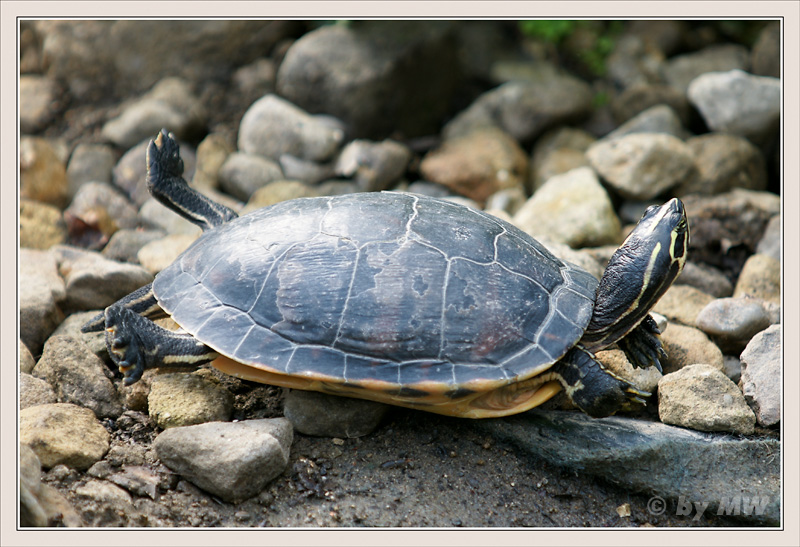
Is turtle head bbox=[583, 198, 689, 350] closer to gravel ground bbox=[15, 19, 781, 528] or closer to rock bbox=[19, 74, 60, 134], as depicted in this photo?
gravel ground bbox=[15, 19, 781, 528]

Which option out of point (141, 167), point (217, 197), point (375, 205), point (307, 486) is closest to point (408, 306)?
point (375, 205)

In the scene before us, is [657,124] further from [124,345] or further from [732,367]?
[124,345]

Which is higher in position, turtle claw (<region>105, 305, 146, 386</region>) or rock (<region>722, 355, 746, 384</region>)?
turtle claw (<region>105, 305, 146, 386</region>)

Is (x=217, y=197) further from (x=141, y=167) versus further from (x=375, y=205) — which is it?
(x=375, y=205)

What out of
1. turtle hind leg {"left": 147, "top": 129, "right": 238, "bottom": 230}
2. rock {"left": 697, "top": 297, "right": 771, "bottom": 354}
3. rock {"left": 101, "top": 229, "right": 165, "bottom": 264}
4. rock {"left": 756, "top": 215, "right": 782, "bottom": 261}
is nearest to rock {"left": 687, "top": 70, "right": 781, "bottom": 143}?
rock {"left": 756, "top": 215, "right": 782, "bottom": 261}

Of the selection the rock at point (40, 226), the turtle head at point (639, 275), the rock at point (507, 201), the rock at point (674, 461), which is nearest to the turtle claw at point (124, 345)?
the rock at point (674, 461)

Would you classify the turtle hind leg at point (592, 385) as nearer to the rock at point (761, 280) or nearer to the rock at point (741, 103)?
the rock at point (761, 280)

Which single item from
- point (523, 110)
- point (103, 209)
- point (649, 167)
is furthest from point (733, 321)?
point (103, 209)
